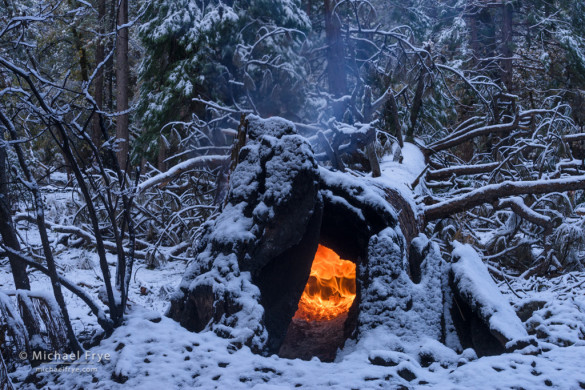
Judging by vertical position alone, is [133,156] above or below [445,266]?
above

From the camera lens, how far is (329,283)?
632 cm

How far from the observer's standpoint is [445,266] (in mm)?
4645

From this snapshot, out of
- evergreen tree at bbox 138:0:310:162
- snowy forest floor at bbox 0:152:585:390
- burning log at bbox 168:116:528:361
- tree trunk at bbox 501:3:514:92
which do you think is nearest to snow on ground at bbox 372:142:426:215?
burning log at bbox 168:116:528:361

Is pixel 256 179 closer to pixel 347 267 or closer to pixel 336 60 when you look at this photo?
pixel 347 267

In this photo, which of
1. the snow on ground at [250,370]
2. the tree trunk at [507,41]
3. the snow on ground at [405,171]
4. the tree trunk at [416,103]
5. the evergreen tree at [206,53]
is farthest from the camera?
the tree trunk at [507,41]

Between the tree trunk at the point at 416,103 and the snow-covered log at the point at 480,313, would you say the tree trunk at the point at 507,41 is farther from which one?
the snow-covered log at the point at 480,313

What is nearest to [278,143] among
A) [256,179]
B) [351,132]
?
[256,179]

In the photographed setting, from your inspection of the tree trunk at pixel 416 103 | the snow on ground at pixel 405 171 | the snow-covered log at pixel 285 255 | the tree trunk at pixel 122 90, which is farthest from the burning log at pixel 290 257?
the tree trunk at pixel 122 90

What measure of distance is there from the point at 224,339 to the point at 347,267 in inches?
126

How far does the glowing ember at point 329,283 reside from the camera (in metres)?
6.13

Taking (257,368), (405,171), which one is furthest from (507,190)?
(257,368)

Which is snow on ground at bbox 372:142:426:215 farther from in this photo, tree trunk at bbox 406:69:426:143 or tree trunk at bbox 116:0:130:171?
tree trunk at bbox 116:0:130:171

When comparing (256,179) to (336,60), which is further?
(336,60)

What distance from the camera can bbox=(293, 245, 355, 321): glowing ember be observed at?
6129 millimetres
